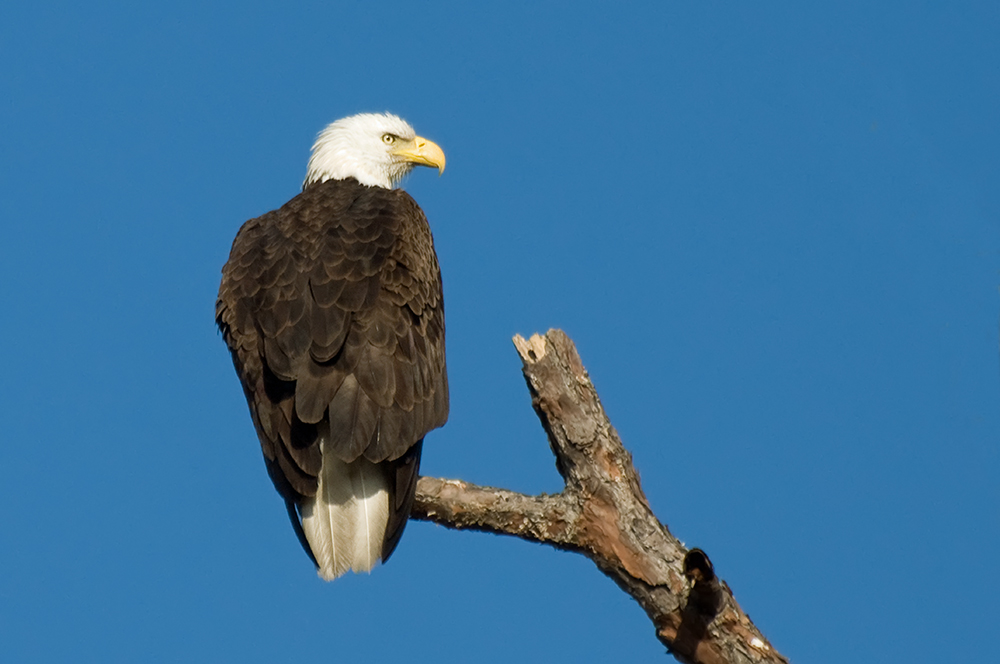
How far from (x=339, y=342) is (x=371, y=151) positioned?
3128 millimetres

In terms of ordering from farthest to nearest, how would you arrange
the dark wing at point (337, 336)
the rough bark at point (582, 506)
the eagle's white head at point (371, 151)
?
1. the eagle's white head at point (371, 151)
2. the dark wing at point (337, 336)
3. the rough bark at point (582, 506)

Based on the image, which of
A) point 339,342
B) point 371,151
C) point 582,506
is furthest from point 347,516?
point 371,151

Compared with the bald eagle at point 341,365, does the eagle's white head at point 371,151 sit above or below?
above

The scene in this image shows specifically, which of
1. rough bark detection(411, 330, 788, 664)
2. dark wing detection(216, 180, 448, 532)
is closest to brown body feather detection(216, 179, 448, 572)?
dark wing detection(216, 180, 448, 532)

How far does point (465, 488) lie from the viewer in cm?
628

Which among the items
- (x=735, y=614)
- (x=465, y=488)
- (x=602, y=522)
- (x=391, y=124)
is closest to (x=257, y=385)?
(x=465, y=488)

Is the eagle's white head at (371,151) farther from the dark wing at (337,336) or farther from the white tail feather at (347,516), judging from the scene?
the white tail feather at (347,516)

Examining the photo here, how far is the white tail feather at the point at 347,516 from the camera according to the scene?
6.20m

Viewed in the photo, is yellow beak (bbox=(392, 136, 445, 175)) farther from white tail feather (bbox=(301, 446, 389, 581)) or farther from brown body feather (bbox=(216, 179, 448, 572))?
white tail feather (bbox=(301, 446, 389, 581))

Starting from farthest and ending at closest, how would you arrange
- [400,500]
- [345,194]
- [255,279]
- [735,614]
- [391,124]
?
[391,124]
[345,194]
[255,279]
[400,500]
[735,614]

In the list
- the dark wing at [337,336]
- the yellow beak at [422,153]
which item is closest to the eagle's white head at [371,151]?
the yellow beak at [422,153]

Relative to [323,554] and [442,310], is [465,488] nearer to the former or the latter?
[323,554]

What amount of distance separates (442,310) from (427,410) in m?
0.90

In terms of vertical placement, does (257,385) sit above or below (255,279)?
below
